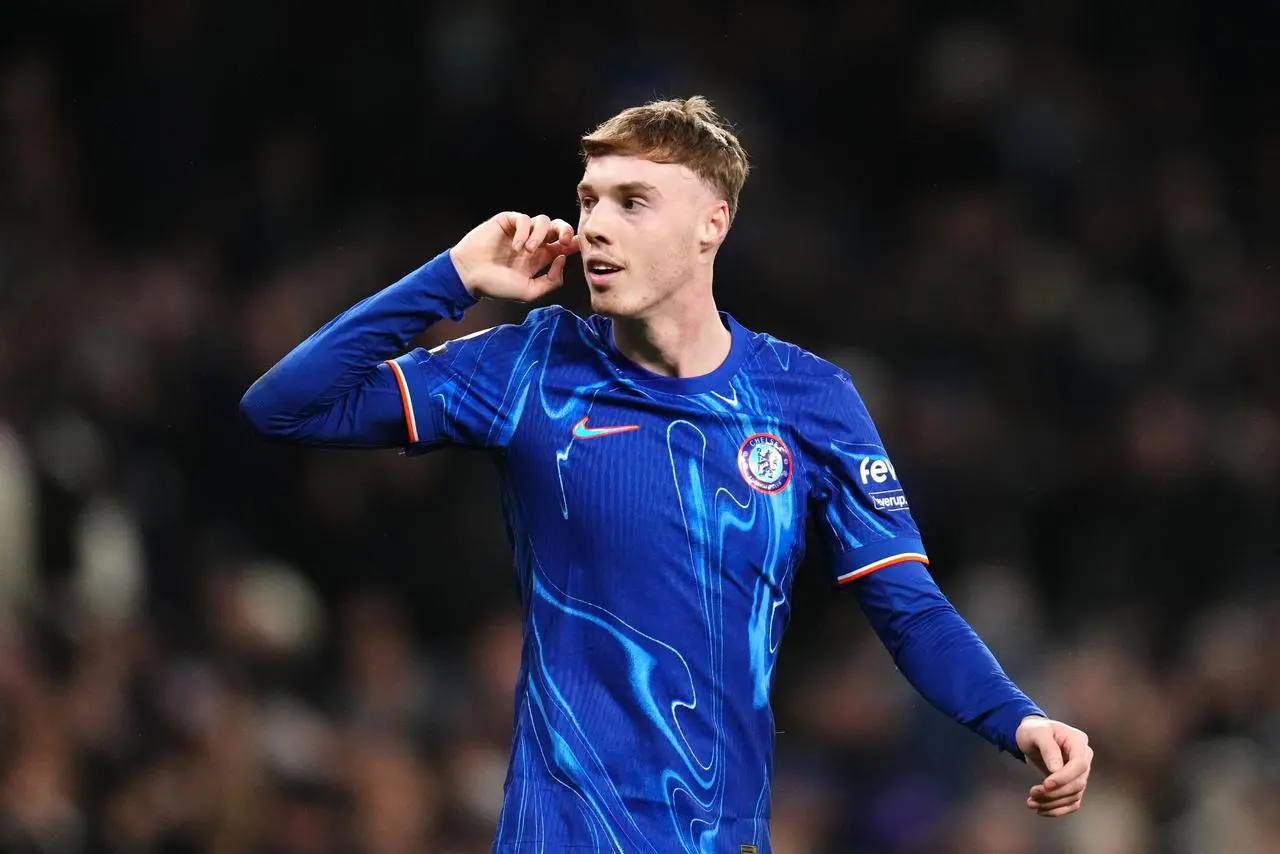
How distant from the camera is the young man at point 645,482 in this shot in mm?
3615

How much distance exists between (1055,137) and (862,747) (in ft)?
11.9

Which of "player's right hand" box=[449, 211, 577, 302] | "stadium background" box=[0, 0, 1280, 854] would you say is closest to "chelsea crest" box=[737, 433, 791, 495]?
"player's right hand" box=[449, 211, 577, 302]

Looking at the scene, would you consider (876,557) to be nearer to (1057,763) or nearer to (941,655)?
(941,655)

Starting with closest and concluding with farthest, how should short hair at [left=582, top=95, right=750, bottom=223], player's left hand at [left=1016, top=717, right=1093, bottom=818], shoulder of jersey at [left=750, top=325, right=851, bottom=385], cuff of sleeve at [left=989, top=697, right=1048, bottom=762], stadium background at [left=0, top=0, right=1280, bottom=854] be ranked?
1. player's left hand at [left=1016, top=717, right=1093, bottom=818]
2. cuff of sleeve at [left=989, top=697, right=1048, bottom=762]
3. short hair at [left=582, top=95, right=750, bottom=223]
4. shoulder of jersey at [left=750, top=325, right=851, bottom=385]
5. stadium background at [left=0, top=0, right=1280, bottom=854]

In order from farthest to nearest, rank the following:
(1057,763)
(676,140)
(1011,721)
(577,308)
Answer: (577,308), (676,140), (1011,721), (1057,763)

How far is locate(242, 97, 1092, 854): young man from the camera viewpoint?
3615 mm

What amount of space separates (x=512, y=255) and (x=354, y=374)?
18.1 inches

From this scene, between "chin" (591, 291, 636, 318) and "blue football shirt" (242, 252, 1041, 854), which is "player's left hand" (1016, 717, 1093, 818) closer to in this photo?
"blue football shirt" (242, 252, 1041, 854)

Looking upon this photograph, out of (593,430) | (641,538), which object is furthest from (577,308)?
(641,538)

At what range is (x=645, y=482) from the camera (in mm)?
3717

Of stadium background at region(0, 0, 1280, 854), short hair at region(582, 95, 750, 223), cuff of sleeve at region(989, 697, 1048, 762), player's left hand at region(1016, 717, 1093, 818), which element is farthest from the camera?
stadium background at region(0, 0, 1280, 854)

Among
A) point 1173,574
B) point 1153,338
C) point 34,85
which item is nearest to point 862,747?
point 1173,574

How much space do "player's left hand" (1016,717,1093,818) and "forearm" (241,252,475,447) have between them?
1.43 meters

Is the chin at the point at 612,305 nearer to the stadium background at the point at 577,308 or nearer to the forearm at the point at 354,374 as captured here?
the forearm at the point at 354,374
